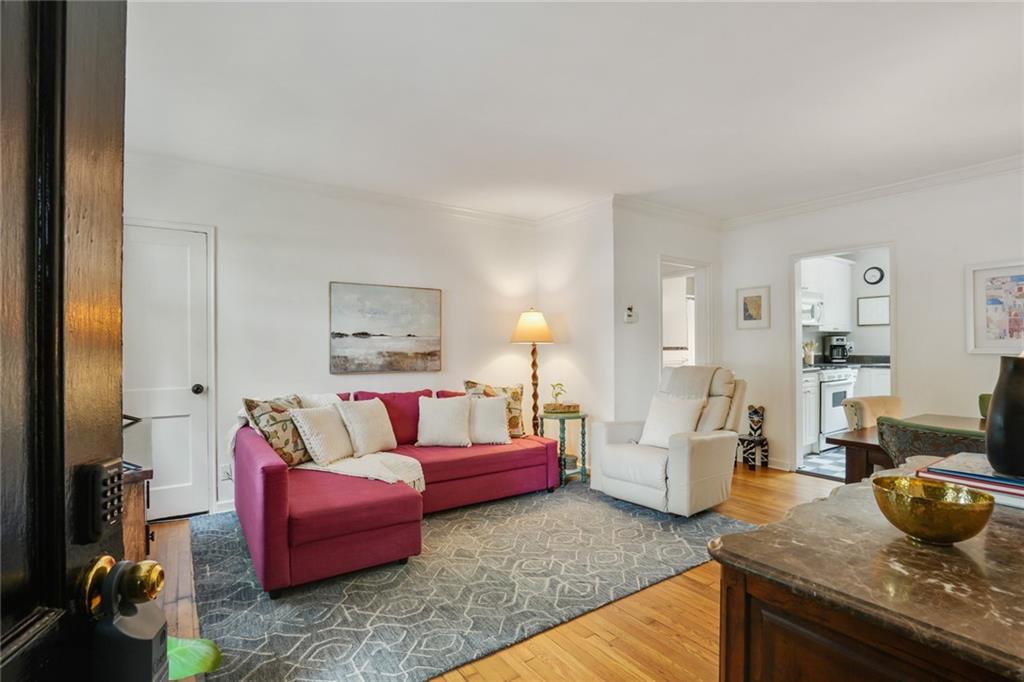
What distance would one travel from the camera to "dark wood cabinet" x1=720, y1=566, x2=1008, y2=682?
0.75m

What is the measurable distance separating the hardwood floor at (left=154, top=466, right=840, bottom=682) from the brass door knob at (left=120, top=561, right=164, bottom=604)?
5.54 ft

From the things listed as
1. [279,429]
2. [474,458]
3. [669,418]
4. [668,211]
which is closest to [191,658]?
[279,429]

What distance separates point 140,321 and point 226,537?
1.57 m

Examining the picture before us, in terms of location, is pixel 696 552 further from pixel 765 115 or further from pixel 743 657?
pixel 765 115

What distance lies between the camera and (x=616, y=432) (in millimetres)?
3965

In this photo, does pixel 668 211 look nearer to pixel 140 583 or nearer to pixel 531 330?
pixel 531 330

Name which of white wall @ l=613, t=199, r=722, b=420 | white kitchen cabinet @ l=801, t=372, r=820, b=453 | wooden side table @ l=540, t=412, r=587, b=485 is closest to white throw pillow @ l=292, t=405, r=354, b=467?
wooden side table @ l=540, t=412, r=587, b=485

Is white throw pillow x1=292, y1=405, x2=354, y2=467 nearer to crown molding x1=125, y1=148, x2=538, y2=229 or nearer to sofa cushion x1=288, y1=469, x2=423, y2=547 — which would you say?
sofa cushion x1=288, y1=469, x2=423, y2=547

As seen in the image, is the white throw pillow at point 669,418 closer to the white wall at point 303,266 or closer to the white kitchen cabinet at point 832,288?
the white wall at point 303,266

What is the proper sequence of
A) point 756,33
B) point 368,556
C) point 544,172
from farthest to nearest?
1. point 544,172
2. point 368,556
3. point 756,33

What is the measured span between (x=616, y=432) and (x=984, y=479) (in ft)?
9.19

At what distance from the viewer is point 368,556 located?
105 inches

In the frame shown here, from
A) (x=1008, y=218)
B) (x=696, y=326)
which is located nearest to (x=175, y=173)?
(x=696, y=326)

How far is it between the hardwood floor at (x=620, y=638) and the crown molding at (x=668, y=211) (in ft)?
9.95
